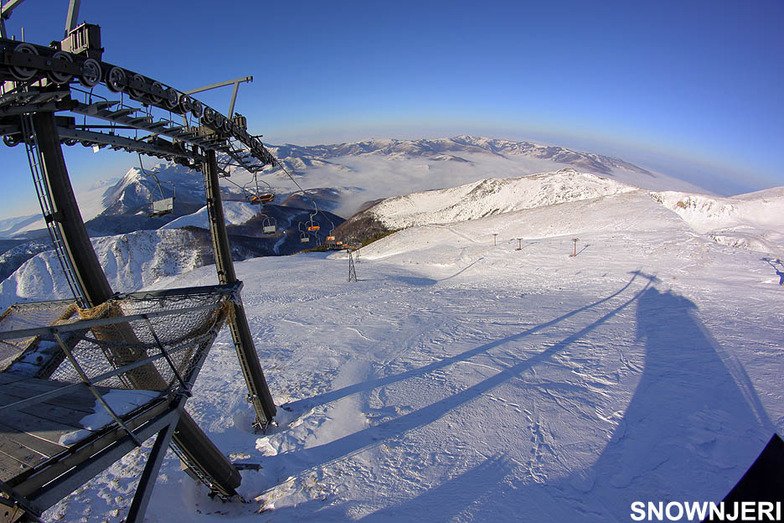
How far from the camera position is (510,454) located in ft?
20.0

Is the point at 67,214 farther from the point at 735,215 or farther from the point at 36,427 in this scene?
the point at 735,215

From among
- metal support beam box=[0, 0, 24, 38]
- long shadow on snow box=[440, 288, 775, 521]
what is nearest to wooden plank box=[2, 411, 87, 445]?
metal support beam box=[0, 0, 24, 38]

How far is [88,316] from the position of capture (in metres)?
4.18

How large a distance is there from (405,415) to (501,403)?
2141 millimetres

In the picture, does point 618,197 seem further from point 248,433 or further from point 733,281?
point 248,433

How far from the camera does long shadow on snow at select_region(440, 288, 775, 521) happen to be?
16.3ft

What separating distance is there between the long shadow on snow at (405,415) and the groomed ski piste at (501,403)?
5cm

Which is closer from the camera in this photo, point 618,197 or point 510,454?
point 510,454

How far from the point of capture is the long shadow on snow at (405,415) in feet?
21.1

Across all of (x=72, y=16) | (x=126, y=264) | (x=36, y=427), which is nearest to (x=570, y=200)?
(x=72, y=16)

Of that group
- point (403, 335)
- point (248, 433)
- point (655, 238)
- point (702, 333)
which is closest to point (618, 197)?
point (655, 238)

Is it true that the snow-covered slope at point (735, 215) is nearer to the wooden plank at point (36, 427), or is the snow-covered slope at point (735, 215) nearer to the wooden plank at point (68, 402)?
the wooden plank at point (68, 402)

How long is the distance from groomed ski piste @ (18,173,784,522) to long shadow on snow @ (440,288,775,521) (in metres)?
0.03

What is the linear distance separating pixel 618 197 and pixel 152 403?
40862 millimetres
